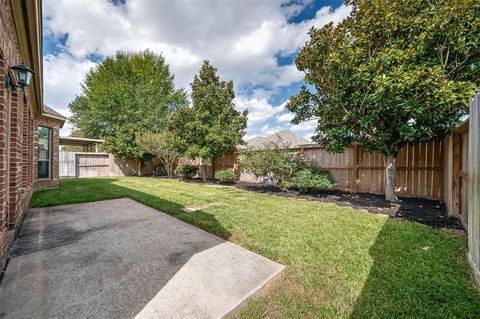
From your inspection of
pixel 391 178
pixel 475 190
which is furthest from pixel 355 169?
pixel 475 190

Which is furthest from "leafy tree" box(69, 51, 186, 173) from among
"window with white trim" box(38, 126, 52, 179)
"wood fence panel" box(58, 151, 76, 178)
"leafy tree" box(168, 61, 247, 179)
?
"window with white trim" box(38, 126, 52, 179)

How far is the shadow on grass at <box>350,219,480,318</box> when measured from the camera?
6.20ft

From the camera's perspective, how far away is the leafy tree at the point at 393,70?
4.27m

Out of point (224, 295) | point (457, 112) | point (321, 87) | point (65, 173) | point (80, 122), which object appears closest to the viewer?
point (224, 295)

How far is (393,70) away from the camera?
4.44 meters

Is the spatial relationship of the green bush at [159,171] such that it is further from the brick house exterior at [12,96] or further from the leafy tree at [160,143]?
the brick house exterior at [12,96]

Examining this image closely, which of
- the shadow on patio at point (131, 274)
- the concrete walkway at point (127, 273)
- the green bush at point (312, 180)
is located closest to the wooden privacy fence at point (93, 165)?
the shadow on patio at point (131, 274)

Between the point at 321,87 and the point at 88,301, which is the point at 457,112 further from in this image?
the point at 88,301

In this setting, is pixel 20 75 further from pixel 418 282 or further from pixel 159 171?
pixel 159 171

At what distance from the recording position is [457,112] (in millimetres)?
5277

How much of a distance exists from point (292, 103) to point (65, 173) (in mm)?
17935

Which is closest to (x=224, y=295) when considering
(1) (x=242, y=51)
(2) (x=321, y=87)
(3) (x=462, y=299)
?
(3) (x=462, y=299)

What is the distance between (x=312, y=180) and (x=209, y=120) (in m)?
6.94

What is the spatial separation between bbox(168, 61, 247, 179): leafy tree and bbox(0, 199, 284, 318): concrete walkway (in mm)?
7898
